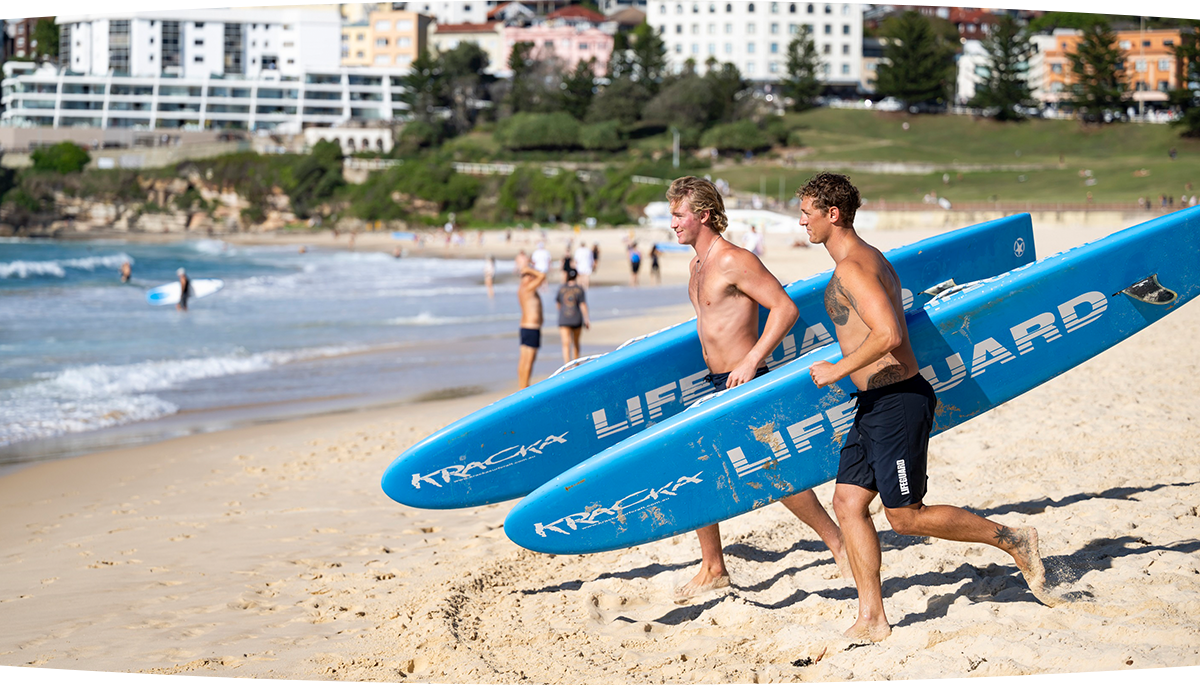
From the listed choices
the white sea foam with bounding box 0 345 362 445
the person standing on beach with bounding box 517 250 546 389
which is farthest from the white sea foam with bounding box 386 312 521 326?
the person standing on beach with bounding box 517 250 546 389

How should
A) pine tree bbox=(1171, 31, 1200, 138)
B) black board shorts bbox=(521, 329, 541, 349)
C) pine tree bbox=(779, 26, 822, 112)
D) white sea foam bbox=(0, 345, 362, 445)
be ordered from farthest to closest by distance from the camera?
pine tree bbox=(779, 26, 822, 112) → pine tree bbox=(1171, 31, 1200, 138) → black board shorts bbox=(521, 329, 541, 349) → white sea foam bbox=(0, 345, 362, 445)

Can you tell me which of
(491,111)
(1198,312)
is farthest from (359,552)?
(491,111)

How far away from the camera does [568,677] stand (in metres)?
3.32

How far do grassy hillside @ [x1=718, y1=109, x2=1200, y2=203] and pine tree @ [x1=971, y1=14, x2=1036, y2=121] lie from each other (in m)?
1.17

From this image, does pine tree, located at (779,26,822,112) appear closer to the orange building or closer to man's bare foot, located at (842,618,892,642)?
the orange building

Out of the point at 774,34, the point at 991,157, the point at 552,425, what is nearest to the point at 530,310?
the point at 552,425

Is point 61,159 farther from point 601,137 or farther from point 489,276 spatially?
point 489,276

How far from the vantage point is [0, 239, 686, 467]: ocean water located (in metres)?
9.00

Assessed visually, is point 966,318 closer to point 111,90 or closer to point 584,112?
point 584,112

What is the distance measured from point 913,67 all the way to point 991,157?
11979mm

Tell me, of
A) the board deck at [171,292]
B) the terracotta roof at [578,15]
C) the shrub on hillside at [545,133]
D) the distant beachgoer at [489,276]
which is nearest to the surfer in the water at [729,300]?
the distant beachgoer at [489,276]

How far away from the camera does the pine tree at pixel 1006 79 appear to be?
64.6 meters

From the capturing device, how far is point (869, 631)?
3.32 metres

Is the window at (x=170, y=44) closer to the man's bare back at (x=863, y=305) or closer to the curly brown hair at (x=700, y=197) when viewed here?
the curly brown hair at (x=700, y=197)
